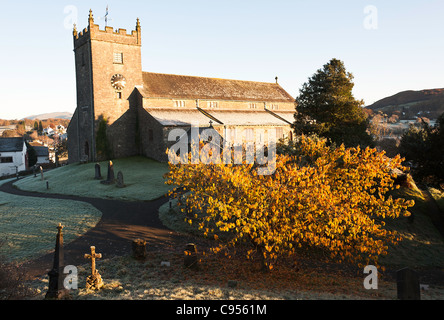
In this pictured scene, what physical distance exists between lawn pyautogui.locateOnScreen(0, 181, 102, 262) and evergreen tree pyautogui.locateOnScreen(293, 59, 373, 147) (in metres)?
23.3

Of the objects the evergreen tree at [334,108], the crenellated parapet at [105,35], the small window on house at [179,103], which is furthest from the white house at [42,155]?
the evergreen tree at [334,108]

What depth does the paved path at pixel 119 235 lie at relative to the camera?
13906 millimetres

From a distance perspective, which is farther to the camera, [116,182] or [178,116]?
[178,116]

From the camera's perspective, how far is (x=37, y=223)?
1906 centimetres

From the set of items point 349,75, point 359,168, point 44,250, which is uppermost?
point 349,75

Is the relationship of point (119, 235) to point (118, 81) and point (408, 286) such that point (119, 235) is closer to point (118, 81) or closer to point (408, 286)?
point (408, 286)

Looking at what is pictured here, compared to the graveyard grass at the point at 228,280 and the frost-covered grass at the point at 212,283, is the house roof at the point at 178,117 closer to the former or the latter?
the graveyard grass at the point at 228,280

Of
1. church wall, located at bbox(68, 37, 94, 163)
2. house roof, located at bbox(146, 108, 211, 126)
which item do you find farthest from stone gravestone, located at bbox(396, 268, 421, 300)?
church wall, located at bbox(68, 37, 94, 163)

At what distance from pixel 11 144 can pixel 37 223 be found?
54730 millimetres

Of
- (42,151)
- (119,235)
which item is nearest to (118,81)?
(119,235)
